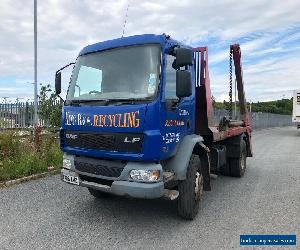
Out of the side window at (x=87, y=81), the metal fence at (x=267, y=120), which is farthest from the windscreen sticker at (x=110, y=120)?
the metal fence at (x=267, y=120)

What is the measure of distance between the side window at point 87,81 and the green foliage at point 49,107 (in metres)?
6.49

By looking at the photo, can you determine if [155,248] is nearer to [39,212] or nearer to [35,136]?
[39,212]

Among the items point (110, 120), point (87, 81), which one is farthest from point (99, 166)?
point (87, 81)

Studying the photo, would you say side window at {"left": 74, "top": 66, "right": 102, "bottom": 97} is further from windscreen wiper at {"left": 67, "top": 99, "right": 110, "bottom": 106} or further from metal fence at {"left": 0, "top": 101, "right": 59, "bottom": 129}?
metal fence at {"left": 0, "top": 101, "right": 59, "bottom": 129}

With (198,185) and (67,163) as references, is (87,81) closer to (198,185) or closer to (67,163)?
(67,163)

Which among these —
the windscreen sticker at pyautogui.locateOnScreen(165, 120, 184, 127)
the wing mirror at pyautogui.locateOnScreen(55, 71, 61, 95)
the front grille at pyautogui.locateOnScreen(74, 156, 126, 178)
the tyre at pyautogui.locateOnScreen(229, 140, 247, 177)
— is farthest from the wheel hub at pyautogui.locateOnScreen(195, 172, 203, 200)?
the tyre at pyautogui.locateOnScreen(229, 140, 247, 177)

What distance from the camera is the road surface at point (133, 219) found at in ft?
14.5

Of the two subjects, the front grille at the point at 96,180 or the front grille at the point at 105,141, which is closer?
the front grille at the point at 105,141

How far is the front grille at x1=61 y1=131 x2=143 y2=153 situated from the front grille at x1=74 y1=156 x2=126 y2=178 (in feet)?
0.62

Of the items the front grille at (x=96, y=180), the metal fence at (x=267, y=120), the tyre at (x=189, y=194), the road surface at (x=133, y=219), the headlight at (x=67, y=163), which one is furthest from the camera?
the metal fence at (x=267, y=120)

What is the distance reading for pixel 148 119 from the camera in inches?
176

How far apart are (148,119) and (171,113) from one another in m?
0.48

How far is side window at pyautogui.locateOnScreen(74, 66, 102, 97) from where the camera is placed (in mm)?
5125

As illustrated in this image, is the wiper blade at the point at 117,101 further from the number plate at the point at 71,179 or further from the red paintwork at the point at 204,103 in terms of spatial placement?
the red paintwork at the point at 204,103
